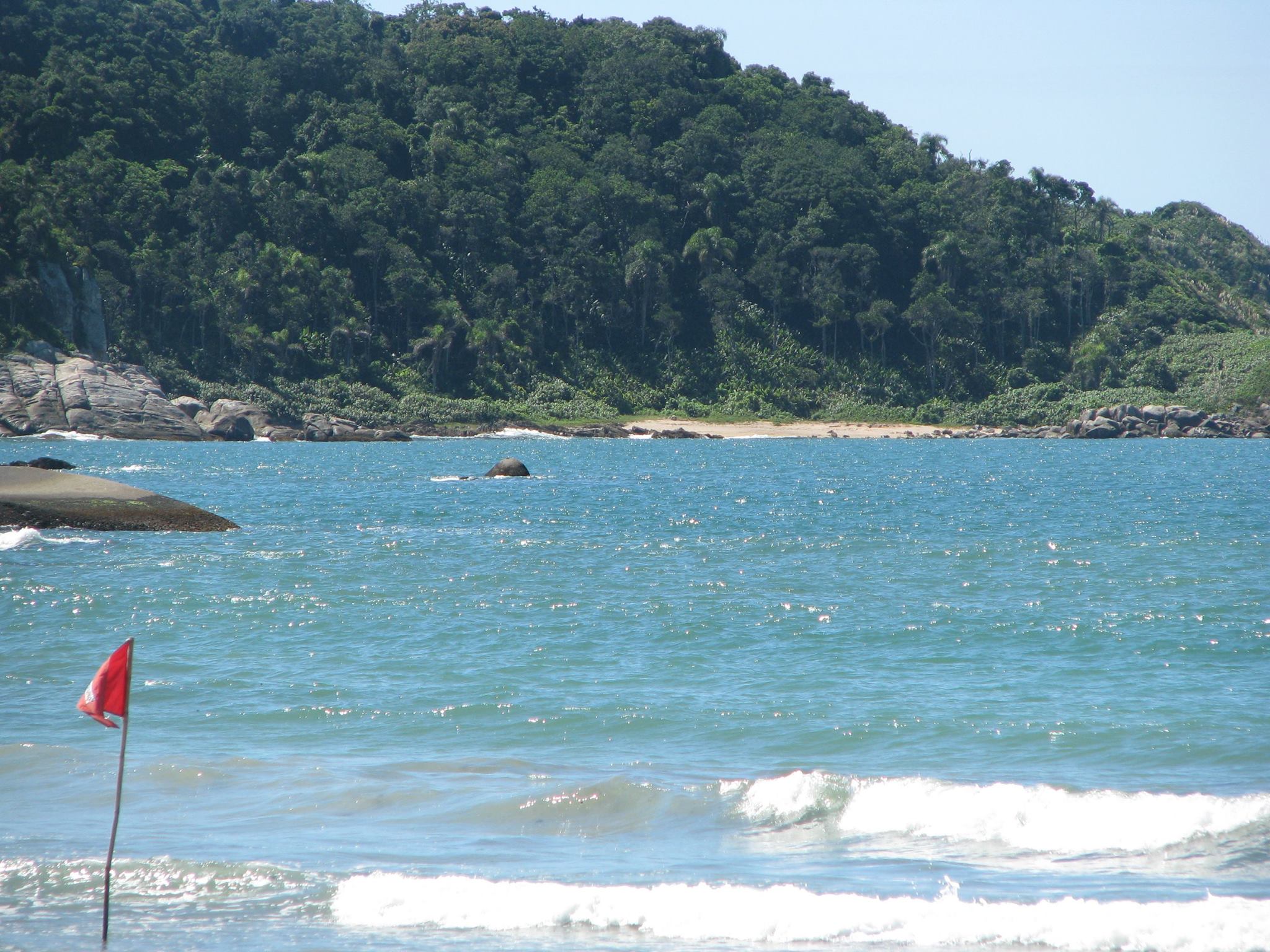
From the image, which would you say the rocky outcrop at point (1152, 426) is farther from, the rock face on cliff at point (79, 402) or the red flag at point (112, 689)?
the red flag at point (112, 689)

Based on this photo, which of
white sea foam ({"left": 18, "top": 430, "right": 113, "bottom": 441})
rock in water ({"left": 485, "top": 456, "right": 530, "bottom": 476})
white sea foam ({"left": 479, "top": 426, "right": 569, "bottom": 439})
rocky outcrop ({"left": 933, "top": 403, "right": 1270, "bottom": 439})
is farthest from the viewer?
rocky outcrop ({"left": 933, "top": 403, "right": 1270, "bottom": 439})

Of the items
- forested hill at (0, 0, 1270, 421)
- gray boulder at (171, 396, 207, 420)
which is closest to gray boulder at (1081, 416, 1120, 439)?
forested hill at (0, 0, 1270, 421)

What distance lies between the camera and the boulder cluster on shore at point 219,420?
76250mm

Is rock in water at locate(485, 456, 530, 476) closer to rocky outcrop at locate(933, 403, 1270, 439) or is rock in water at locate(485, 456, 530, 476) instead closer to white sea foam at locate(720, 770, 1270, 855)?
white sea foam at locate(720, 770, 1270, 855)

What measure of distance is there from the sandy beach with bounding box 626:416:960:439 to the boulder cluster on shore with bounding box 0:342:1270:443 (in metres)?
1.51

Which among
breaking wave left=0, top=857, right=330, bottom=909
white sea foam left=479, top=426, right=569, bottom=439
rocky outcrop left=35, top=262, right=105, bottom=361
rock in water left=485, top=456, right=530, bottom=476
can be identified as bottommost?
breaking wave left=0, top=857, right=330, bottom=909

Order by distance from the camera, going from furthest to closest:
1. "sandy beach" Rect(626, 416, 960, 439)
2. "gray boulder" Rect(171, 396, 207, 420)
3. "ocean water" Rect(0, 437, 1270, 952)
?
"sandy beach" Rect(626, 416, 960, 439) → "gray boulder" Rect(171, 396, 207, 420) → "ocean water" Rect(0, 437, 1270, 952)

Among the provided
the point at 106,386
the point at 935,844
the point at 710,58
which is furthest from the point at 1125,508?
the point at 710,58

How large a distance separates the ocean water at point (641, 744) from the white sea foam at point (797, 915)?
0.9 inches

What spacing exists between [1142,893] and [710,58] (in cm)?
14487

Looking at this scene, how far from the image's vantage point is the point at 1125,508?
3509 centimetres

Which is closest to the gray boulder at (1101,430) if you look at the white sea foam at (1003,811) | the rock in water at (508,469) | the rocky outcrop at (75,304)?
the rock in water at (508,469)

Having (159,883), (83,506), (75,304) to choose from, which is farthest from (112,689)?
(75,304)

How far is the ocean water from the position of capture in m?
8.20
